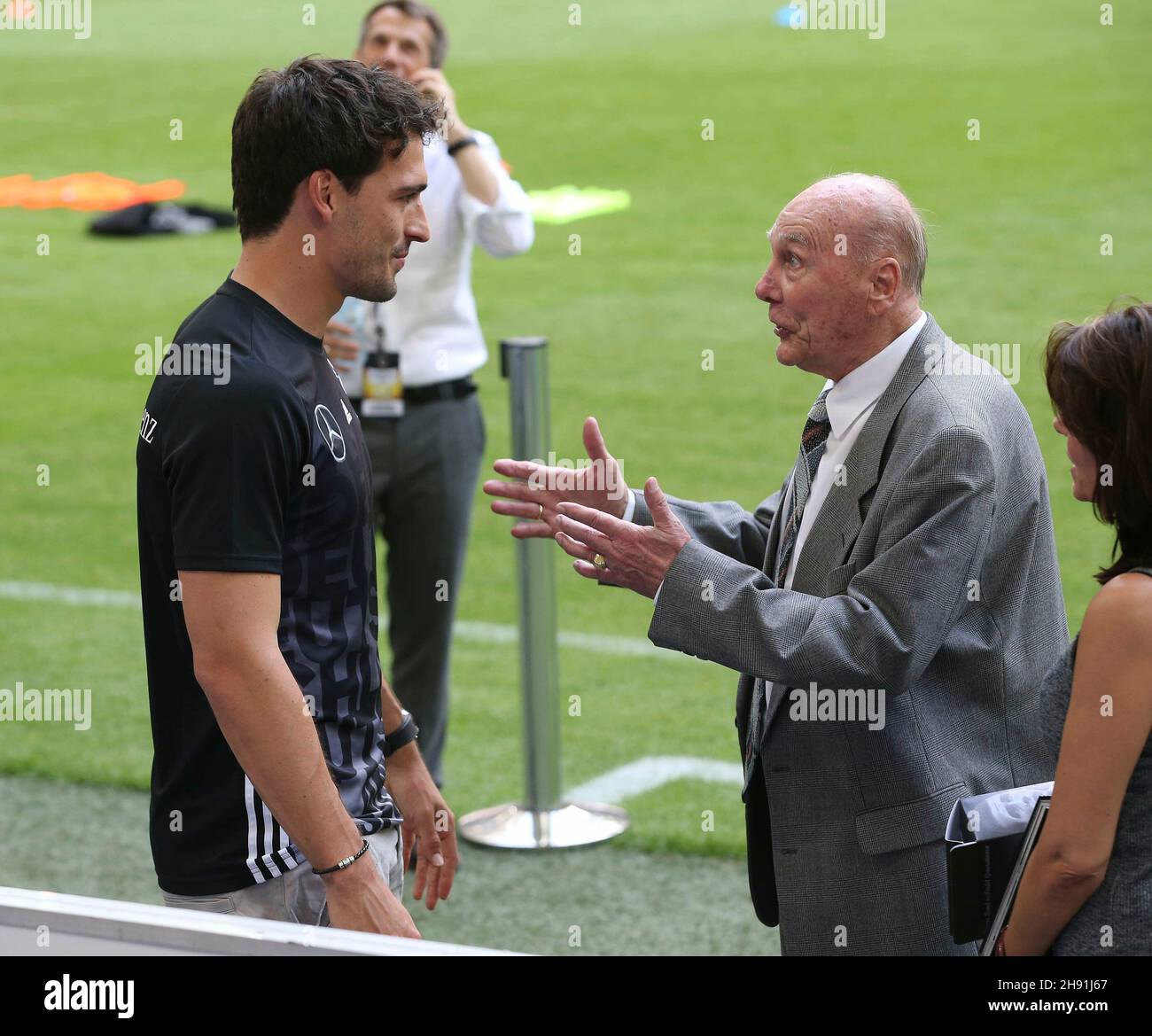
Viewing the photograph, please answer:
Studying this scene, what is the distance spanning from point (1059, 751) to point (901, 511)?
551mm

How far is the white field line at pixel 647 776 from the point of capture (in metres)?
6.02

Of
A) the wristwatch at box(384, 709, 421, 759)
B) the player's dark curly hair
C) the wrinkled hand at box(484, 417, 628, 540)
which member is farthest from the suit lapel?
the player's dark curly hair

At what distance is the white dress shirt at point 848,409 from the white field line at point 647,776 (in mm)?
2941

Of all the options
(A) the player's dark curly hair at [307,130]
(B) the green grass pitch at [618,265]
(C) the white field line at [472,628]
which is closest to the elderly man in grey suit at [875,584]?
(B) the green grass pitch at [618,265]

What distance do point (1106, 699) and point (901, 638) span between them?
0.47 metres

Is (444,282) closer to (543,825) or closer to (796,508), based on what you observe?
(543,825)

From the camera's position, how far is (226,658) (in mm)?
2543

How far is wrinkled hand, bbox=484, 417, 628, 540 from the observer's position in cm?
329

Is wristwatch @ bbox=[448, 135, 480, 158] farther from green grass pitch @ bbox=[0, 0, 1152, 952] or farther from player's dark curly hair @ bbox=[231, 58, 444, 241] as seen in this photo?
player's dark curly hair @ bbox=[231, 58, 444, 241]

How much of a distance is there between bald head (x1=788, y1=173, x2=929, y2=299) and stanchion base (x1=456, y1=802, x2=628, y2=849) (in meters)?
2.94

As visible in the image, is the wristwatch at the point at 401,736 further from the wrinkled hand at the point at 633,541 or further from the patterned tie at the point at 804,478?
the patterned tie at the point at 804,478
